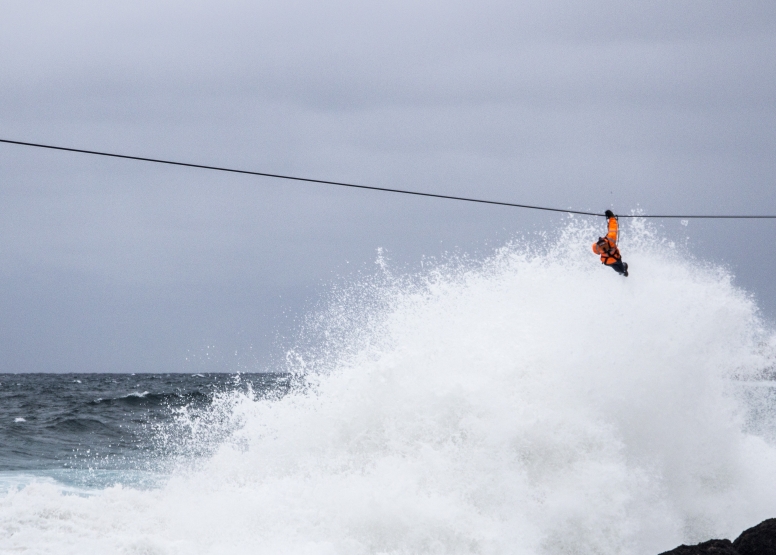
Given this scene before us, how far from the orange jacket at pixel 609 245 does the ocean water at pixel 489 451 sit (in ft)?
4.77

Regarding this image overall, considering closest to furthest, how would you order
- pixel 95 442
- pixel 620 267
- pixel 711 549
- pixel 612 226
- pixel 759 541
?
pixel 711 549, pixel 759 541, pixel 612 226, pixel 620 267, pixel 95 442

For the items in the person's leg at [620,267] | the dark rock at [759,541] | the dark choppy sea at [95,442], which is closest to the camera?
the dark rock at [759,541]

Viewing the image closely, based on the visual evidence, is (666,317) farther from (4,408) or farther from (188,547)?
(4,408)

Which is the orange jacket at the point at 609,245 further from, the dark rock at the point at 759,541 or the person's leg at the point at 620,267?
the dark rock at the point at 759,541

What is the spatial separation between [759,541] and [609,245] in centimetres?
457

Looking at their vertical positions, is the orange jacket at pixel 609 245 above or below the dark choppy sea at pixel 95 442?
above

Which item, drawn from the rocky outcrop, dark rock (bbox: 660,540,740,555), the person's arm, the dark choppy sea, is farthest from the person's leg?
the dark choppy sea

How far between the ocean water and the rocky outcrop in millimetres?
1817

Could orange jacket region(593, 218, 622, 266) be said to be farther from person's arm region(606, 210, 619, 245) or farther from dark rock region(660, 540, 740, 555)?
dark rock region(660, 540, 740, 555)

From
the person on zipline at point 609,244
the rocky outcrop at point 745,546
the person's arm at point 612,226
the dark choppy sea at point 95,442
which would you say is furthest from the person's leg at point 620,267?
the dark choppy sea at point 95,442

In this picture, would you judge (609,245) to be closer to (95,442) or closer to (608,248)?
(608,248)

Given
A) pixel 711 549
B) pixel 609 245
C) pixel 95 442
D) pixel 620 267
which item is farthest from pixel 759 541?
pixel 95 442

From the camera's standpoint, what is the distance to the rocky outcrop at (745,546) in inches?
291

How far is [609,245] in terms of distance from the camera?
36.3 feet
